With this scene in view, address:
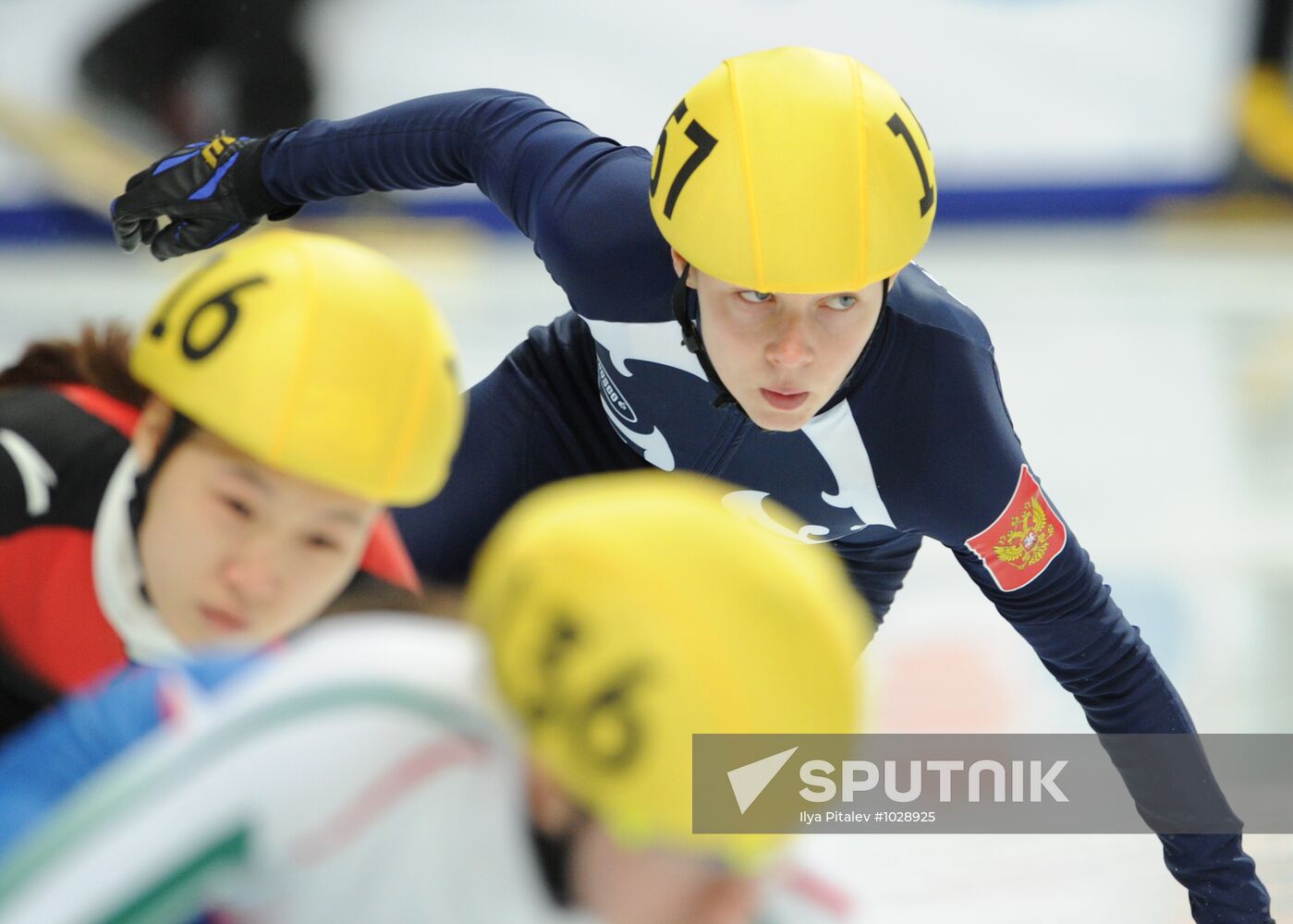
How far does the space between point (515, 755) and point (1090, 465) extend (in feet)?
14.4

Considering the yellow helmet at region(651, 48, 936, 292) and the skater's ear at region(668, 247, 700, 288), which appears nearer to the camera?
the yellow helmet at region(651, 48, 936, 292)

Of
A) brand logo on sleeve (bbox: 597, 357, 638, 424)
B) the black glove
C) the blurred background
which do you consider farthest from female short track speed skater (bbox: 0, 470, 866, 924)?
the blurred background

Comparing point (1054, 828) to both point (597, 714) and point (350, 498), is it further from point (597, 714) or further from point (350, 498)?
point (597, 714)

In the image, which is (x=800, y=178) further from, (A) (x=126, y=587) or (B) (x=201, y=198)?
(B) (x=201, y=198)

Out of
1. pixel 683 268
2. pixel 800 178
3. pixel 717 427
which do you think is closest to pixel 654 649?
pixel 800 178

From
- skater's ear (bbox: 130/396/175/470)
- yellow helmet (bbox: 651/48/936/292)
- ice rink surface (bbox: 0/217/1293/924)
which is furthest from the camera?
ice rink surface (bbox: 0/217/1293/924)

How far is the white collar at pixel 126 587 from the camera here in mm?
1688

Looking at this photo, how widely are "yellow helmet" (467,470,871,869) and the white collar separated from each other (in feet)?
2.70

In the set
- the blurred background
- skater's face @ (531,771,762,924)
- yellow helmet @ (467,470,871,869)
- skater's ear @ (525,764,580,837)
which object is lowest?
skater's face @ (531,771,762,924)

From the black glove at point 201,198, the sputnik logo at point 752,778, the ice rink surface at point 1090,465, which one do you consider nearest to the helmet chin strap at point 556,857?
the sputnik logo at point 752,778

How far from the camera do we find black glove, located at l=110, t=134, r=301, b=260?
8.06 feet

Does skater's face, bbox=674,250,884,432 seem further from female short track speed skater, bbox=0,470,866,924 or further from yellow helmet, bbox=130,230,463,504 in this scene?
female short track speed skater, bbox=0,470,866,924

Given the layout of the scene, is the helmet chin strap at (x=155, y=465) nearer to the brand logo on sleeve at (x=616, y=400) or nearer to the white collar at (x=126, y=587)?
the white collar at (x=126, y=587)

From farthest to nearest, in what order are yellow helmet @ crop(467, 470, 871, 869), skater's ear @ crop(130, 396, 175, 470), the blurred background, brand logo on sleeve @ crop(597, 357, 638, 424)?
the blurred background → brand logo on sleeve @ crop(597, 357, 638, 424) → skater's ear @ crop(130, 396, 175, 470) → yellow helmet @ crop(467, 470, 871, 869)
